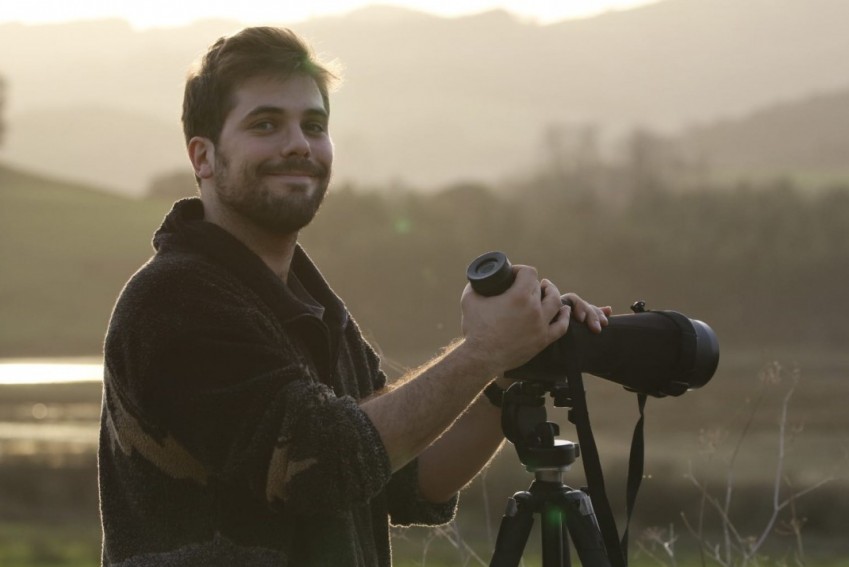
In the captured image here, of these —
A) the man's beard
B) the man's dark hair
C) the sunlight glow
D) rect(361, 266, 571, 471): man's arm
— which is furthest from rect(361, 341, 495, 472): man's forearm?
the sunlight glow

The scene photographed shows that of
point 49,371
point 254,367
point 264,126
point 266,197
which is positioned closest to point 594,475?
point 254,367

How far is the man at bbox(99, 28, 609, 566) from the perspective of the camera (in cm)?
223

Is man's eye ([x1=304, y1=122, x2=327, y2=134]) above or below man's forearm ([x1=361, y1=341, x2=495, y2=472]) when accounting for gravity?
above

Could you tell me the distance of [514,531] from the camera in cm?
245

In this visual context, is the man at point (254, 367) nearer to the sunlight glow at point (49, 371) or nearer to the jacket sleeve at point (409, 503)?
the jacket sleeve at point (409, 503)

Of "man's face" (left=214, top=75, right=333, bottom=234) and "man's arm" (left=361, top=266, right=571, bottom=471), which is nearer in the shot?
"man's arm" (left=361, top=266, right=571, bottom=471)

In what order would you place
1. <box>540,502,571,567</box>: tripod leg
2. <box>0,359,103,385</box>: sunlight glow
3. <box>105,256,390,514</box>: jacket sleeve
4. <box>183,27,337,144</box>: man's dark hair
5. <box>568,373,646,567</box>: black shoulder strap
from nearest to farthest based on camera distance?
1. <box>105,256,390,514</box>: jacket sleeve
2. <box>568,373,646,567</box>: black shoulder strap
3. <box>540,502,571,567</box>: tripod leg
4. <box>183,27,337,144</box>: man's dark hair
5. <box>0,359,103,385</box>: sunlight glow

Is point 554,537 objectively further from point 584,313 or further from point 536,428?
point 584,313

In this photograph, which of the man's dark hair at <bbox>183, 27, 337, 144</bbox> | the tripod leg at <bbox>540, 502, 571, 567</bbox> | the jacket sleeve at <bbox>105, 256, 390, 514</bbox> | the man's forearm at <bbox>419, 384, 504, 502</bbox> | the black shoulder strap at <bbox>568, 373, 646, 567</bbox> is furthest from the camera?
the man's forearm at <bbox>419, 384, 504, 502</bbox>

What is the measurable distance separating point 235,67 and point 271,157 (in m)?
0.22

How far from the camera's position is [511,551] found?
8.02 feet

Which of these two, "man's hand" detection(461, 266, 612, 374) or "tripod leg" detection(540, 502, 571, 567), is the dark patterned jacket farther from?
"tripod leg" detection(540, 502, 571, 567)

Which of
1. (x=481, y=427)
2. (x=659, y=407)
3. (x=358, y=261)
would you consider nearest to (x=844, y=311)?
(x=659, y=407)

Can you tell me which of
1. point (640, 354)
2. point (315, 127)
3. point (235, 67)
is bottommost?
point (640, 354)
